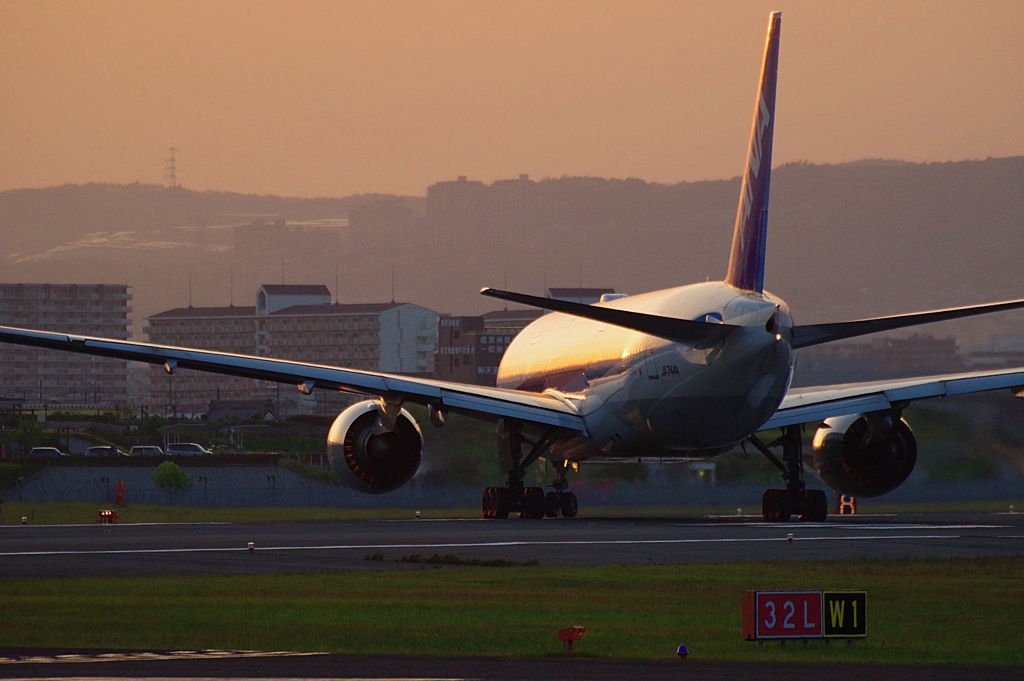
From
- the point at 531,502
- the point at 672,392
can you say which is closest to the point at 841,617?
the point at 672,392

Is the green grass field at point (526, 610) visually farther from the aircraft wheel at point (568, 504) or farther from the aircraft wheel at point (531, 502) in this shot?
the aircraft wheel at point (568, 504)

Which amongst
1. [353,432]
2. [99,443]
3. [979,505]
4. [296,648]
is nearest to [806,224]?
[99,443]

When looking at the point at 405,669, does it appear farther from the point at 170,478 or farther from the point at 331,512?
the point at 170,478

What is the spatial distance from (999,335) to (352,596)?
Answer: 55.6m

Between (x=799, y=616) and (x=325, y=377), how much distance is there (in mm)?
23533

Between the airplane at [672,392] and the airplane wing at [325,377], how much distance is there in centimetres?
5

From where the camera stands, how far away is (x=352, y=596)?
2088cm

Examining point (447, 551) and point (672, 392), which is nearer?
point (447, 551)

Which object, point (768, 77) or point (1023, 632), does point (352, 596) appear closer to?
point (1023, 632)

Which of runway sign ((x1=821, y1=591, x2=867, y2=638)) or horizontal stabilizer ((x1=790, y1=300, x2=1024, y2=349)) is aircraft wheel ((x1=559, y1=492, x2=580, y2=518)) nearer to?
horizontal stabilizer ((x1=790, y1=300, x2=1024, y2=349))

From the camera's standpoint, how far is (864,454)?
140 ft

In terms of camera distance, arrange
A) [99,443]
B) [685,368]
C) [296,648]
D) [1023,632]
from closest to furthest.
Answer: [296,648], [1023,632], [685,368], [99,443]

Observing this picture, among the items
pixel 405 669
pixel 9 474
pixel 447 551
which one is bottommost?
pixel 405 669

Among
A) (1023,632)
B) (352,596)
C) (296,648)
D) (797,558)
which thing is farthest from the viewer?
(797,558)
